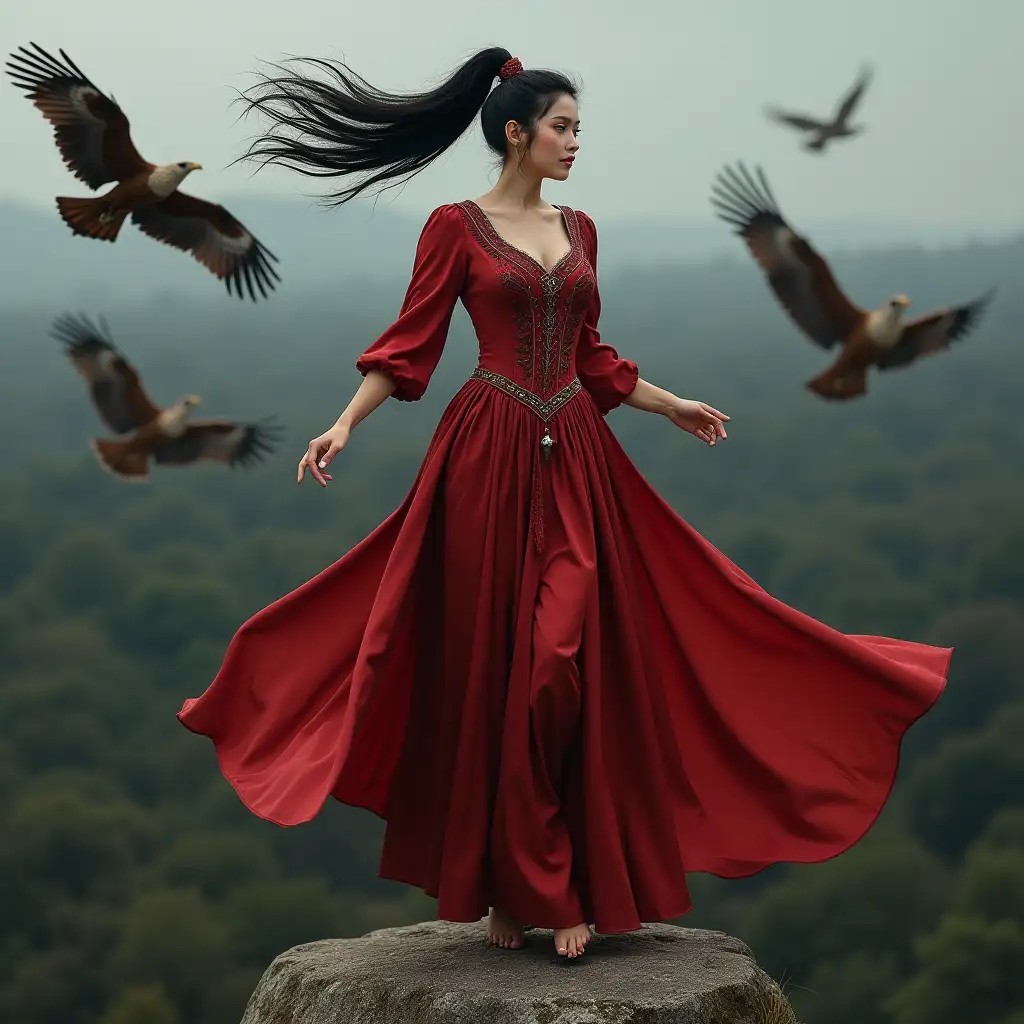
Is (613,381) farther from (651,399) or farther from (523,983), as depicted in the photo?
(523,983)

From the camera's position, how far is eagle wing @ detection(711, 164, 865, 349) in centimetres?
788

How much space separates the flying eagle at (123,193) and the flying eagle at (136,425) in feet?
6.67

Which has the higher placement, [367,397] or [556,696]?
[367,397]

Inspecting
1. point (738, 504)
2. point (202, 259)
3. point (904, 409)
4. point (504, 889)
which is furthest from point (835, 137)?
point (904, 409)

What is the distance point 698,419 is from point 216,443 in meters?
5.34

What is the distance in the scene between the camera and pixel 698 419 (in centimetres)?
397

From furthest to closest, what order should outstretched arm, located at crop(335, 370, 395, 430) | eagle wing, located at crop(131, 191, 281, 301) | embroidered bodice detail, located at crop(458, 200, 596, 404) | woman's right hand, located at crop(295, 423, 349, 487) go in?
1. eagle wing, located at crop(131, 191, 281, 301)
2. embroidered bodice detail, located at crop(458, 200, 596, 404)
3. outstretched arm, located at crop(335, 370, 395, 430)
4. woman's right hand, located at crop(295, 423, 349, 487)

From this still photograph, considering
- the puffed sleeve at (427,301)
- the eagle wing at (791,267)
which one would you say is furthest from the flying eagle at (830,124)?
the puffed sleeve at (427,301)

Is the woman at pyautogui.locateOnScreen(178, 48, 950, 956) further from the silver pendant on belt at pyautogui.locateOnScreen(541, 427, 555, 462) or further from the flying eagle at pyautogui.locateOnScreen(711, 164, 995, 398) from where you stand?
the flying eagle at pyautogui.locateOnScreen(711, 164, 995, 398)

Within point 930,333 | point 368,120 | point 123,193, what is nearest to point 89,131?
point 123,193

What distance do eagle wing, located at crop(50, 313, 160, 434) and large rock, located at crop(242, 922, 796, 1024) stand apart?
4.82 m

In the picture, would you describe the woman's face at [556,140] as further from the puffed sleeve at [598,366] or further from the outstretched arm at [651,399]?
the outstretched arm at [651,399]

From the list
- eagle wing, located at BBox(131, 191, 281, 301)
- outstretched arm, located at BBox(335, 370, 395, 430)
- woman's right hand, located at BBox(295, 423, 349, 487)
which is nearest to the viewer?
woman's right hand, located at BBox(295, 423, 349, 487)

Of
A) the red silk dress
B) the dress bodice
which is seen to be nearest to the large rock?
the red silk dress
